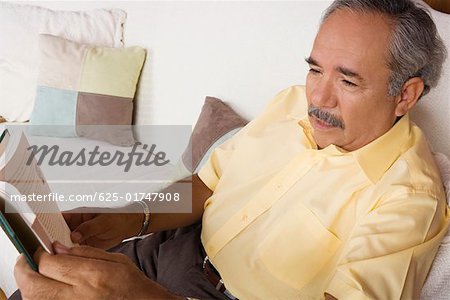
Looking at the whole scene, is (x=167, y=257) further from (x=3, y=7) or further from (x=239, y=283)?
(x=3, y=7)

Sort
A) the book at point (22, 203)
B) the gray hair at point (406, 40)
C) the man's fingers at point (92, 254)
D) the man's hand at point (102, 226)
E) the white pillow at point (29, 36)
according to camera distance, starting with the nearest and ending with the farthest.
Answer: the book at point (22, 203)
the man's fingers at point (92, 254)
the gray hair at point (406, 40)
the man's hand at point (102, 226)
the white pillow at point (29, 36)

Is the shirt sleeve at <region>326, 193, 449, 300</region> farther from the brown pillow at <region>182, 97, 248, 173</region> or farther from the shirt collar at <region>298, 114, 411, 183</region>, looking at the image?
the brown pillow at <region>182, 97, 248, 173</region>

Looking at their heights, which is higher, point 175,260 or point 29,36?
point 29,36

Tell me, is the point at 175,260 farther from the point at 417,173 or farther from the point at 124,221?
the point at 417,173

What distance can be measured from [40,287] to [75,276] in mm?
54

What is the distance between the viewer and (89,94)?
7.30 ft

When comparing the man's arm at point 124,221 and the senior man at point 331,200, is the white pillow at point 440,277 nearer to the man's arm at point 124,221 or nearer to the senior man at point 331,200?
the senior man at point 331,200

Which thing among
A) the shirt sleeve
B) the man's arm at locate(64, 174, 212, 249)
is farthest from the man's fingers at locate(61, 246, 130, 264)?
the shirt sleeve

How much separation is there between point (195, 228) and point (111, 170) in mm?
641

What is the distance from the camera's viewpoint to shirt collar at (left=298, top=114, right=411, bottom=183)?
1.16 metres

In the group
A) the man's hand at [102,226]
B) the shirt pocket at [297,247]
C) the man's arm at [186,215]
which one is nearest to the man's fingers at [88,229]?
the man's hand at [102,226]

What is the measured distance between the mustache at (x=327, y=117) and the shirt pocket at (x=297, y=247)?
0.69 ft

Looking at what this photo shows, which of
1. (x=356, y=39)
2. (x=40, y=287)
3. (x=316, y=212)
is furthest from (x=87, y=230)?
(x=356, y=39)

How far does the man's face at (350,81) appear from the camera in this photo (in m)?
1.13
